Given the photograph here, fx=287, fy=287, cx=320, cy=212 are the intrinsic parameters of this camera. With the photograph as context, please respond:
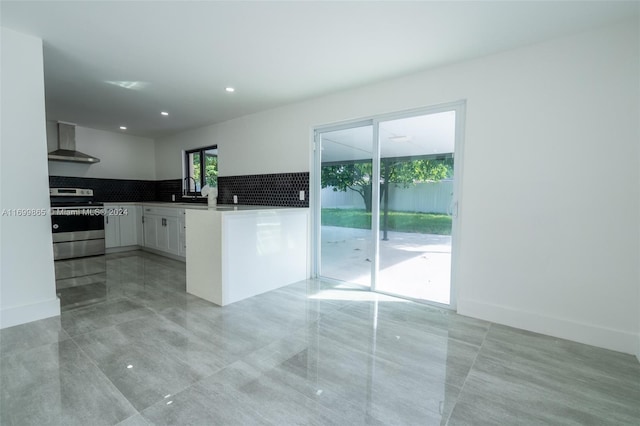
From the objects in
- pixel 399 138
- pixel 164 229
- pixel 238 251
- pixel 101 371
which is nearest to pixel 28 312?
pixel 101 371

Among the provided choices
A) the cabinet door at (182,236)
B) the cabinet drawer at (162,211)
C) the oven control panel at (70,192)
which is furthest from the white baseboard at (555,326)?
the oven control panel at (70,192)

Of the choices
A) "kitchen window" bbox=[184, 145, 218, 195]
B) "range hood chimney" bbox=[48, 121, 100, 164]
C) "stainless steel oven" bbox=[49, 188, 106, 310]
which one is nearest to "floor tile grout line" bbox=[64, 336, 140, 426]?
"stainless steel oven" bbox=[49, 188, 106, 310]

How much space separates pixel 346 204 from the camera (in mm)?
3504

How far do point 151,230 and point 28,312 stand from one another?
2.93m

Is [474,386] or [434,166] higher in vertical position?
[434,166]

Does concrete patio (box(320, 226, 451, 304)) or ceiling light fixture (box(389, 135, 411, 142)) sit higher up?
ceiling light fixture (box(389, 135, 411, 142))

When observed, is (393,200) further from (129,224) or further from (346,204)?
(129,224)

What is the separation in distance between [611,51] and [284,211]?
297cm

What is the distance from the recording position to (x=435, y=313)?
2633 mm

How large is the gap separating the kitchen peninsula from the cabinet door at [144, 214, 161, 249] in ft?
7.70

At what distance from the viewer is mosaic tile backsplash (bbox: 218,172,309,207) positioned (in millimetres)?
3740

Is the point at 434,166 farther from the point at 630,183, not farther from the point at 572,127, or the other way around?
the point at 630,183

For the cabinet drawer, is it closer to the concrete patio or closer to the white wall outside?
the concrete patio

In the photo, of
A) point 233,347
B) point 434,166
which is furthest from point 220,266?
point 434,166
